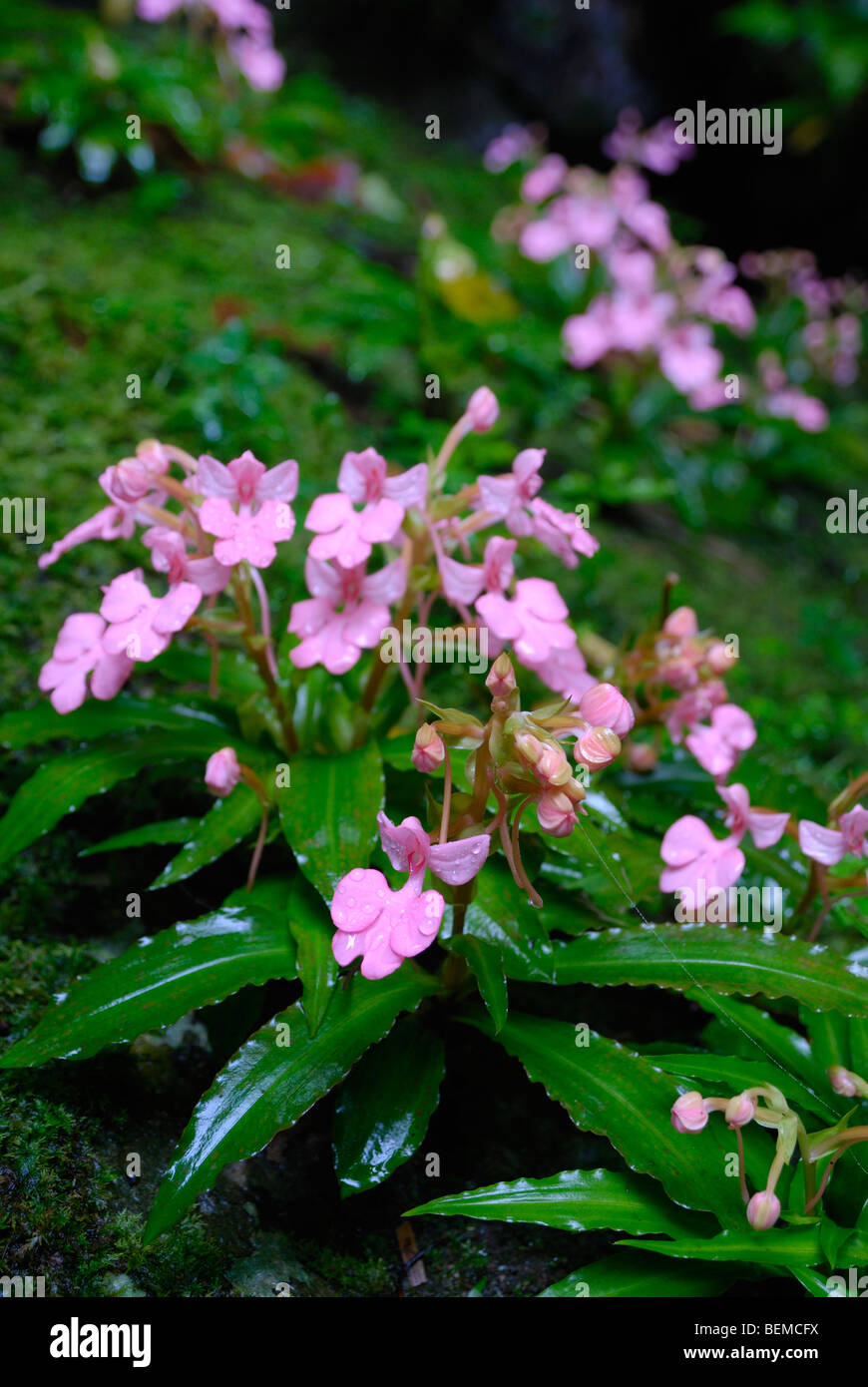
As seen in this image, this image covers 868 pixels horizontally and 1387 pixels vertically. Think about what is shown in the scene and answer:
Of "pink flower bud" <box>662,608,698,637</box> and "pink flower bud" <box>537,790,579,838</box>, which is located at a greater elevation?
"pink flower bud" <box>662,608,698,637</box>

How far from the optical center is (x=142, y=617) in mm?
1585

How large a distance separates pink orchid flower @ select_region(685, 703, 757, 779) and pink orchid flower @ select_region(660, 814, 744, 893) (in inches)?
9.8

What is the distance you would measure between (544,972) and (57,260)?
3256 mm

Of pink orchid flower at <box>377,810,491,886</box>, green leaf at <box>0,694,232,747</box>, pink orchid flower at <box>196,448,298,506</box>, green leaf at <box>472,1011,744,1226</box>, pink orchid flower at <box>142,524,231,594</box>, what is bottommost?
green leaf at <box>472,1011,744,1226</box>

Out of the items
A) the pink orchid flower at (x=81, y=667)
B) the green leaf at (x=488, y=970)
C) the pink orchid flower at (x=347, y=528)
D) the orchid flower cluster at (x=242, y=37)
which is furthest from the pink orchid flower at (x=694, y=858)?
the orchid flower cluster at (x=242, y=37)

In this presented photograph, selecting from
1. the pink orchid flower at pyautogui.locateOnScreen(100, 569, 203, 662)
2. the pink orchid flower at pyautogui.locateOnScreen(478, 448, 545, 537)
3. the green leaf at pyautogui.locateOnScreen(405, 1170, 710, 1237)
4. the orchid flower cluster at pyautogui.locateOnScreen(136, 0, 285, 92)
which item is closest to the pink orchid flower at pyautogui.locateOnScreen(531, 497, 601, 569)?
the pink orchid flower at pyautogui.locateOnScreen(478, 448, 545, 537)

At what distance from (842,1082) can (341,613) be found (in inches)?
43.3

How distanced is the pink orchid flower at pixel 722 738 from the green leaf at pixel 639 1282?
0.85 metres

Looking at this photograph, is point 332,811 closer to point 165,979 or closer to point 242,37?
point 165,979

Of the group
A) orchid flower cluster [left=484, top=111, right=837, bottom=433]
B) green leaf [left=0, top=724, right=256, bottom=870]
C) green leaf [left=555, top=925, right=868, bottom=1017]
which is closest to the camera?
green leaf [left=555, top=925, right=868, bottom=1017]

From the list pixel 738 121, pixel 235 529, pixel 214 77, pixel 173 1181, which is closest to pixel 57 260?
pixel 214 77

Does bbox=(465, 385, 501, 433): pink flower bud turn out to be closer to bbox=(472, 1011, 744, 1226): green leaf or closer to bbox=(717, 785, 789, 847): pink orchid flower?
bbox=(717, 785, 789, 847): pink orchid flower

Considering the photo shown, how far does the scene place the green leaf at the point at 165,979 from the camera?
4.52ft

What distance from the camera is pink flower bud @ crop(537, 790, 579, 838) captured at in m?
1.23
